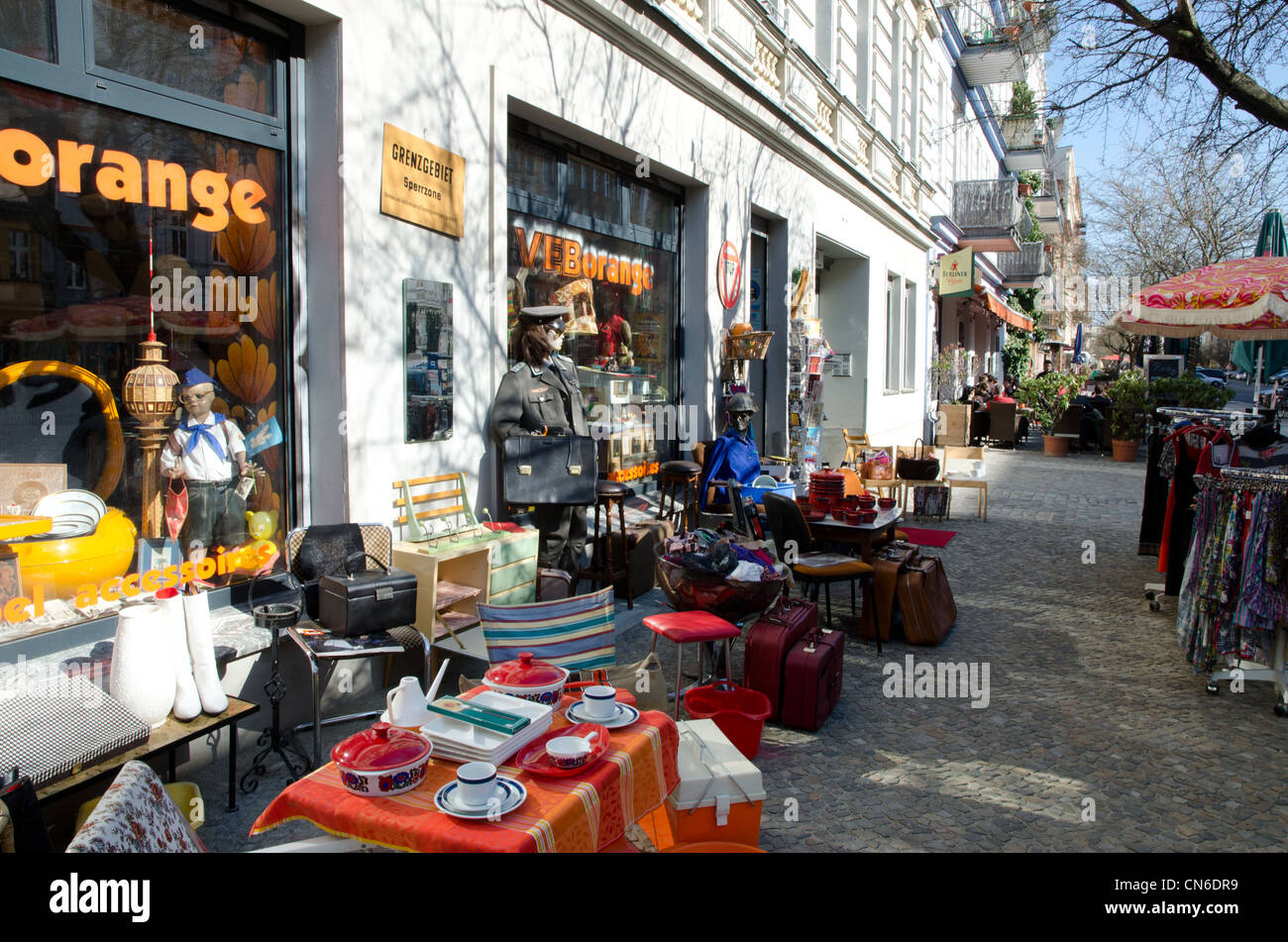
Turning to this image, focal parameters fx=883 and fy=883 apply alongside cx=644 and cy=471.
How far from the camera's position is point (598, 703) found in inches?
114

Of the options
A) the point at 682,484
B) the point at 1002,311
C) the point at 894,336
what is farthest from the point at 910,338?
the point at 682,484

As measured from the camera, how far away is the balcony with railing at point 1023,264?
28.6 meters

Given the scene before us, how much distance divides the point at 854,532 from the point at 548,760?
4307 mm

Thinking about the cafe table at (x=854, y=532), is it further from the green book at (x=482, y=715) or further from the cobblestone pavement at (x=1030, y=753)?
the green book at (x=482, y=715)

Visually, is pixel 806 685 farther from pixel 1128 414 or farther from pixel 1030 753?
pixel 1128 414

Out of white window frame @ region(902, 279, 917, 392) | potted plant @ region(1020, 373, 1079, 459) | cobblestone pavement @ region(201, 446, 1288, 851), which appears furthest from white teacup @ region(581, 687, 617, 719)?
potted plant @ region(1020, 373, 1079, 459)

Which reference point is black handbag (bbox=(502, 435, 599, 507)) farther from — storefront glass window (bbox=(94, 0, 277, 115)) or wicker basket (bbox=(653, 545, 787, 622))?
storefront glass window (bbox=(94, 0, 277, 115))

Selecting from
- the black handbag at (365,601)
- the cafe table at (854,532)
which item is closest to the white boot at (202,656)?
the black handbag at (365,601)

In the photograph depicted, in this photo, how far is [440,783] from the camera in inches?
96.3

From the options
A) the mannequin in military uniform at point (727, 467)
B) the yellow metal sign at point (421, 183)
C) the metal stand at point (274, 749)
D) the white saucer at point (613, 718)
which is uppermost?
the yellow metal sign at point (421, 183)

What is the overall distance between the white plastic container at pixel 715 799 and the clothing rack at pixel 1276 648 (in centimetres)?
364

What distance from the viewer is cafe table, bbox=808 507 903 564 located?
6379 millimetres

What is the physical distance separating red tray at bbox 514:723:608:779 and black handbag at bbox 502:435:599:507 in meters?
3.24
